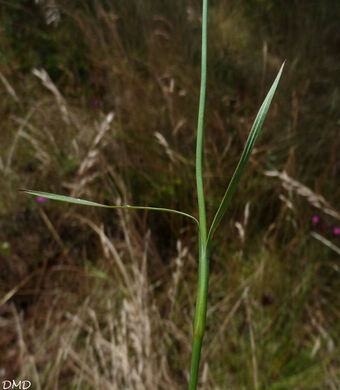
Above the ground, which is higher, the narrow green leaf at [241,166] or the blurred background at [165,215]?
the narrow green leaf at [241,166]

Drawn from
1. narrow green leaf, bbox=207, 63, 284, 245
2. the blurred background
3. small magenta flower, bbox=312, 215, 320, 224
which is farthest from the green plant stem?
small magenta flower, bbox=312, 215, 320, 224

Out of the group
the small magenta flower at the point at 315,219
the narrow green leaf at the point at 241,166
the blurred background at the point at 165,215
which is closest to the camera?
the narrow green leaf at the point at 241,166

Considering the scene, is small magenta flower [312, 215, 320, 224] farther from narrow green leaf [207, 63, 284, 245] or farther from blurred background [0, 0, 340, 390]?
narrow green leaf [207, 63, 284, 245]

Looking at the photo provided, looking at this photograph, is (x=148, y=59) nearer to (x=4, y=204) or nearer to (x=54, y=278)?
(x=4, y=204)

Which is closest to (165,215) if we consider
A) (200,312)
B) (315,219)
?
(315,219)

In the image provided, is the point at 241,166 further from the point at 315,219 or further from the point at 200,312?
the point at 315,219

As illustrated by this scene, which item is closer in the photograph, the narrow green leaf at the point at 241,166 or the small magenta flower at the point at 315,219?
the narrow green leaf at the point at 241,166

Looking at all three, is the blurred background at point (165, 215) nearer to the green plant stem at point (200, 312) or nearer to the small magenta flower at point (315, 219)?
the small magenta flower at point (315, 219)

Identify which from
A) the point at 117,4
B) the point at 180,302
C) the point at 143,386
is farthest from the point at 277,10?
the point at 143,386

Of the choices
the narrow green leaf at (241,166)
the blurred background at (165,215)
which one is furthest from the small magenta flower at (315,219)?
the narrow green leaf at (241,166)
